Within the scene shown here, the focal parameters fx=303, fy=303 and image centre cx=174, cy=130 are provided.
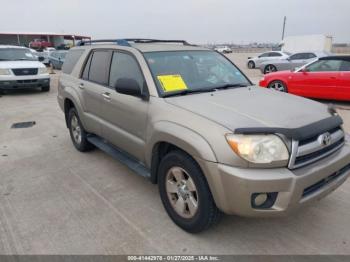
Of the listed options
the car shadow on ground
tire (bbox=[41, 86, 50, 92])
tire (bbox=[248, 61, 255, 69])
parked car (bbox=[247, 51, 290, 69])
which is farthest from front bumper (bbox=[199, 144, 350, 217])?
tire (bbox=[248, 61, 255, 69])

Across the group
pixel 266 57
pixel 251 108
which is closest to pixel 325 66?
pixel 251 108

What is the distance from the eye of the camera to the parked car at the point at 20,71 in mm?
10383

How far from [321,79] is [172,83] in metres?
6.83

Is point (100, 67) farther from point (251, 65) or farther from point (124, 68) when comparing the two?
point (251, 65)

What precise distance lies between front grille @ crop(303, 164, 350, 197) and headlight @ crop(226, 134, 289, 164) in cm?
39

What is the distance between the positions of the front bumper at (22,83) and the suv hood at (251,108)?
936 centimetres

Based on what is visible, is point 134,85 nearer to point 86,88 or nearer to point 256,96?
point 256,96

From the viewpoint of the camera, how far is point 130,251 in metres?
2.68

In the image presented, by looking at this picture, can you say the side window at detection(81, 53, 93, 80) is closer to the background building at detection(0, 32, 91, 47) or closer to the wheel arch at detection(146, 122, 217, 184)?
the wheel arch at detection(146, 122, 217, 184)

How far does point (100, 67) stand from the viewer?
429 centimetres

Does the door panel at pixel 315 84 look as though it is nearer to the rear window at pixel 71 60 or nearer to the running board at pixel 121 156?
the rear window at pixel 71 60

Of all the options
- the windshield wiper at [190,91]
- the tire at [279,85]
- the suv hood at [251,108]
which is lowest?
the tire at [279,85]

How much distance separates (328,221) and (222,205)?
4.48 feet

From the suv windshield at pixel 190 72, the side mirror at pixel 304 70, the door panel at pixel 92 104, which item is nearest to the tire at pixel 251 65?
the side mirror at pixel 304 70
